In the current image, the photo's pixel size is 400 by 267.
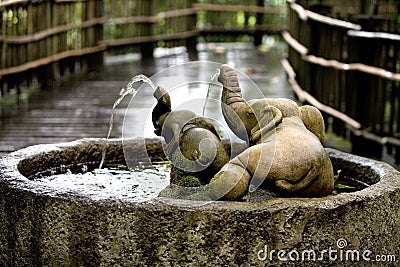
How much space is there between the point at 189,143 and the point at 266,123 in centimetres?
35

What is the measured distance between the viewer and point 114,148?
511 centimetres

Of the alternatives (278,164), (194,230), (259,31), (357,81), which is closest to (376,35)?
(357,81)

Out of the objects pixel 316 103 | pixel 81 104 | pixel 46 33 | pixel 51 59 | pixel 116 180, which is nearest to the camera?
pixel 116 180

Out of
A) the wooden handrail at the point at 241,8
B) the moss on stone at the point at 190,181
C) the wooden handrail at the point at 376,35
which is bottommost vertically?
the wooden handrail at the point at 241,8

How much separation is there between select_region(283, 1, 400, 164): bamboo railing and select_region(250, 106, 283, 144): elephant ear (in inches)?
134

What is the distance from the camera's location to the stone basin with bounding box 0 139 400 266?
140 inches

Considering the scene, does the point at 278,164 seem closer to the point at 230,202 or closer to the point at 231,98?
the point at 230,202

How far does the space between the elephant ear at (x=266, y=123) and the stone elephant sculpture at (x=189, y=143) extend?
0.16 metres

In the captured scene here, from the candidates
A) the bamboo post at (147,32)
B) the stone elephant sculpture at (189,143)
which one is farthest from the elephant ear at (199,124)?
the bamboo post at (147,32)

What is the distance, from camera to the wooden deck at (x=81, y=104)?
28.3 feet

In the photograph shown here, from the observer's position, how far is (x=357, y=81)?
8.08 m

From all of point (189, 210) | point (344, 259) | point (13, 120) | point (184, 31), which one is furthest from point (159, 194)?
point (184, 31)

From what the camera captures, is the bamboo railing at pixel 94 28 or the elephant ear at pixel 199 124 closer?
the elephant ear at pixel 199 124

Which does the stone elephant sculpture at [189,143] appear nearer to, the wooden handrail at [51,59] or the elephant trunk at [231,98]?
the elephant trunk at [231,98]
